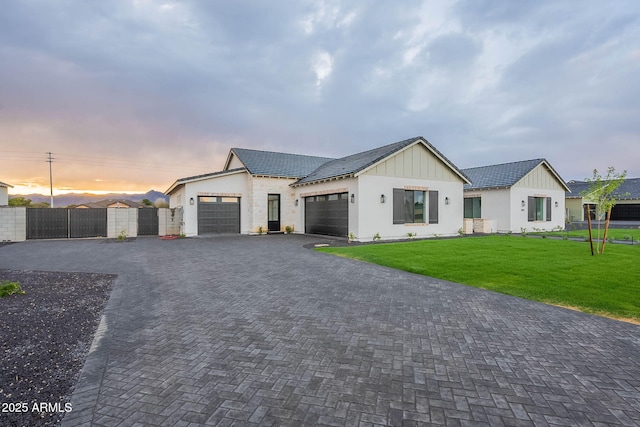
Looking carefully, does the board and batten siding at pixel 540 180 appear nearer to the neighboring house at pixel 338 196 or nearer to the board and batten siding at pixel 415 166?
the neighboring house at pixel 338 196

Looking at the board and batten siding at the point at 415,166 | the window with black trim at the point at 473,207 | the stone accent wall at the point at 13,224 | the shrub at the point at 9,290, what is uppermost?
the board and batten siding at the point at 415,166

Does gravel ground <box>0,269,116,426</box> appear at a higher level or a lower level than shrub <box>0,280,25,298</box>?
lower

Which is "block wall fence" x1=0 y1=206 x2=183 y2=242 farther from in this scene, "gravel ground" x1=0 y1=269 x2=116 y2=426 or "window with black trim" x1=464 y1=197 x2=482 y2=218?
"window with black trim" x1=464 y1=197 x2=482 y2=218

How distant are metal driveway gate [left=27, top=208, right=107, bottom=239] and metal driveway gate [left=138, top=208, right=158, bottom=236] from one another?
191 cm

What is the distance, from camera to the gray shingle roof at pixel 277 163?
20894mm

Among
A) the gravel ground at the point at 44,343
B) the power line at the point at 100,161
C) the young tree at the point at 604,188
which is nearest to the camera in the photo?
the gravel ground at the point at 44,343

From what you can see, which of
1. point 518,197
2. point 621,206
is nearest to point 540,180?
point 518,197

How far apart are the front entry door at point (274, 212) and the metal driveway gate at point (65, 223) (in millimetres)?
10301

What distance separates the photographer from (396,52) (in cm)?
1764

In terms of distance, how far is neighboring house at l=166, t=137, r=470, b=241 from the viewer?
16.1 metres

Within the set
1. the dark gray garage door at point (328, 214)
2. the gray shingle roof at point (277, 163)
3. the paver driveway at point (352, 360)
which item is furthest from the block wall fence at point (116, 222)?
the paver driveway at point (352, 360)

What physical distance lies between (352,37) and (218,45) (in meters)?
7.28

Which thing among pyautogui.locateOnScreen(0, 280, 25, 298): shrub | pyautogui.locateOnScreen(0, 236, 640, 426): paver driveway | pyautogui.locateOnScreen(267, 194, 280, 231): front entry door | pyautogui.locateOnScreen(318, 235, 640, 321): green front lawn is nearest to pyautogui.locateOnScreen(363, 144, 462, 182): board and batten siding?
pyautogui.locateOnScreen(318, 235, 640, 321): green front lawn

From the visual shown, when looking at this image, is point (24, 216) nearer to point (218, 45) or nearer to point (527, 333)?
point (218, 45)
